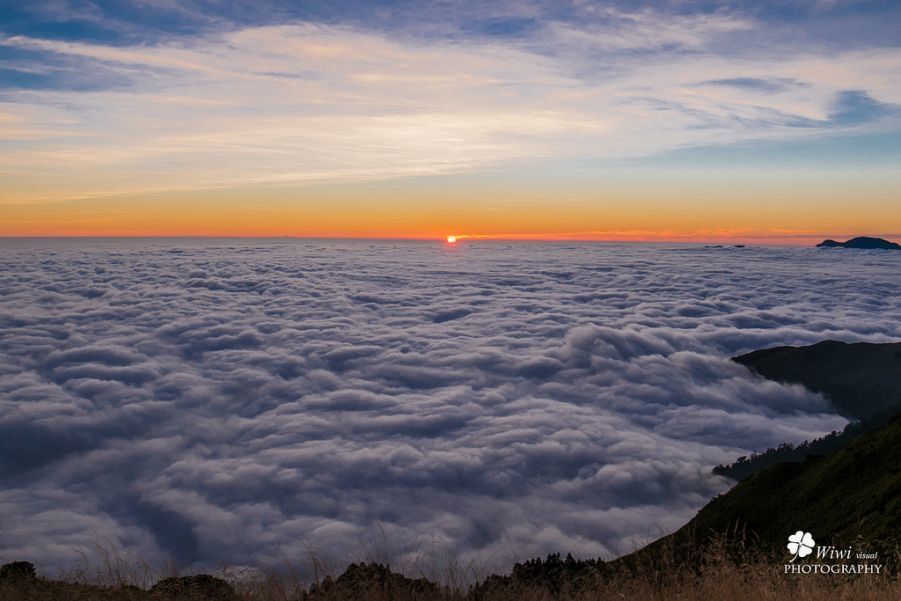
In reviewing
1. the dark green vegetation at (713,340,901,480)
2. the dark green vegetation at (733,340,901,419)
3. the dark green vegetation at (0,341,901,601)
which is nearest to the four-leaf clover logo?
the dark green vegetation at (0,341,901,601)

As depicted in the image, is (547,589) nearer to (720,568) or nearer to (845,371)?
(720,568)

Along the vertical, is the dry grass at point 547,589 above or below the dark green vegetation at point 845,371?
above

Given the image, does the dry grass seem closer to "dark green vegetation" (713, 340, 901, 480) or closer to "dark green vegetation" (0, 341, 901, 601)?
"dark green vegetation" (0, 341, 901, 601)

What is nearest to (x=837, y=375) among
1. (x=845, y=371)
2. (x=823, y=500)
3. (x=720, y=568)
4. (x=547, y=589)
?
(x=845, y=371)

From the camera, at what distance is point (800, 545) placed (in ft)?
23.1

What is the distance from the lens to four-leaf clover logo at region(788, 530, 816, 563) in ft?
22.2

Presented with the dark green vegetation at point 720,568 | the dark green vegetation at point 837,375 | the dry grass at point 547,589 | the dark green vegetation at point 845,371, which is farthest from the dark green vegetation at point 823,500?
the dark green vegetation at point 845,371

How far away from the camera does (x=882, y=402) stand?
1113 inches

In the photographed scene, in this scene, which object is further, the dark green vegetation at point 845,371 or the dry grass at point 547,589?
the dark green vegetation at point 845,371

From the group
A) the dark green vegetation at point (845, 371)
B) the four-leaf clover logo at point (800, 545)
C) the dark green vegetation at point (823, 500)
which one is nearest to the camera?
the four-leaf clover logo at point (800, 545)

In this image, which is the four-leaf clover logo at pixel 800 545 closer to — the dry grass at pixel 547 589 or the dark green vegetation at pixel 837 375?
the dry grass at pixel 547 589

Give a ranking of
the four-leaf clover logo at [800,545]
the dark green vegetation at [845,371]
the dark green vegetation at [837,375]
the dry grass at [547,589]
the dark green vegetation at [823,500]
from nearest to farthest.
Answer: the dry grass at [547,589]
the four-leaf clover logo at [800,545]
the dark green vegetation at [823,500]
the dark green vegetation at [837,375]
the dark green vegetation at [845,371]

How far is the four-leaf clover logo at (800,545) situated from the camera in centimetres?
676

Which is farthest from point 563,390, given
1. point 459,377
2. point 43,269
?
point 43,269
